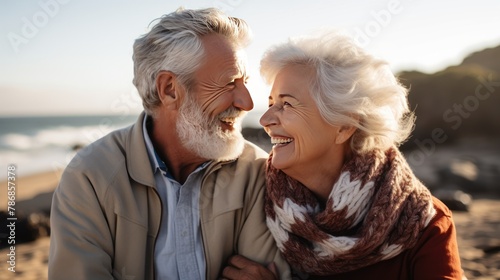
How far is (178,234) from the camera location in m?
2.84

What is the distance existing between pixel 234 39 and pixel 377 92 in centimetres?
92

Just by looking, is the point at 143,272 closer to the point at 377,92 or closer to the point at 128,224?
the point at 128,224

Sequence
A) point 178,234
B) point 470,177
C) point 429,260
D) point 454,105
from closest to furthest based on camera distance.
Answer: point 429,260 < point 178,234 < point 470,177 < point 454,105

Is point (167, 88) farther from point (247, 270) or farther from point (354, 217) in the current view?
point (354, 217)

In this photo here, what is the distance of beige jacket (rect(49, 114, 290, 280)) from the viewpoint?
2.63 metres

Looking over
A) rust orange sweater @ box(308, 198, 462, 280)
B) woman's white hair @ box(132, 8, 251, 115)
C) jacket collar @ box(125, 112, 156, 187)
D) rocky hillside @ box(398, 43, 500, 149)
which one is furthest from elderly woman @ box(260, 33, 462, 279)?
rocky hillside @ box(398, 43, 500, 149)

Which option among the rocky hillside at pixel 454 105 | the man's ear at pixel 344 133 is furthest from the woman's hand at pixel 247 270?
the rocky hillside at pixel 454 105

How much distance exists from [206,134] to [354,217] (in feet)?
3.11

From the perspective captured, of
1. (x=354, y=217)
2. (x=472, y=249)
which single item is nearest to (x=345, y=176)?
(x=354, y=217)

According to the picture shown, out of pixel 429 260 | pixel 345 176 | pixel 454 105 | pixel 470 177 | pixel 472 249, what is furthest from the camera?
pixel 454 105

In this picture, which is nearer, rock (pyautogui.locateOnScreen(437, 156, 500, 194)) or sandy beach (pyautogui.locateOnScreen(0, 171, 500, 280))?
sandy beach (pyautogui.locateOnScreen(0, 171, 500, 280))

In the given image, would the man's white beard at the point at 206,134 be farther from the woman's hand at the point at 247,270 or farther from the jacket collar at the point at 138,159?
the woman's hand at the point at 247,270

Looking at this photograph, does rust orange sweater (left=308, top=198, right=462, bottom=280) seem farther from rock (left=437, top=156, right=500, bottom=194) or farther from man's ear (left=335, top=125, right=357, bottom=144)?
rock (left=437, top=156, right=500, bottom=194)

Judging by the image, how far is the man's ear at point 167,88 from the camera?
3078 millimetres
